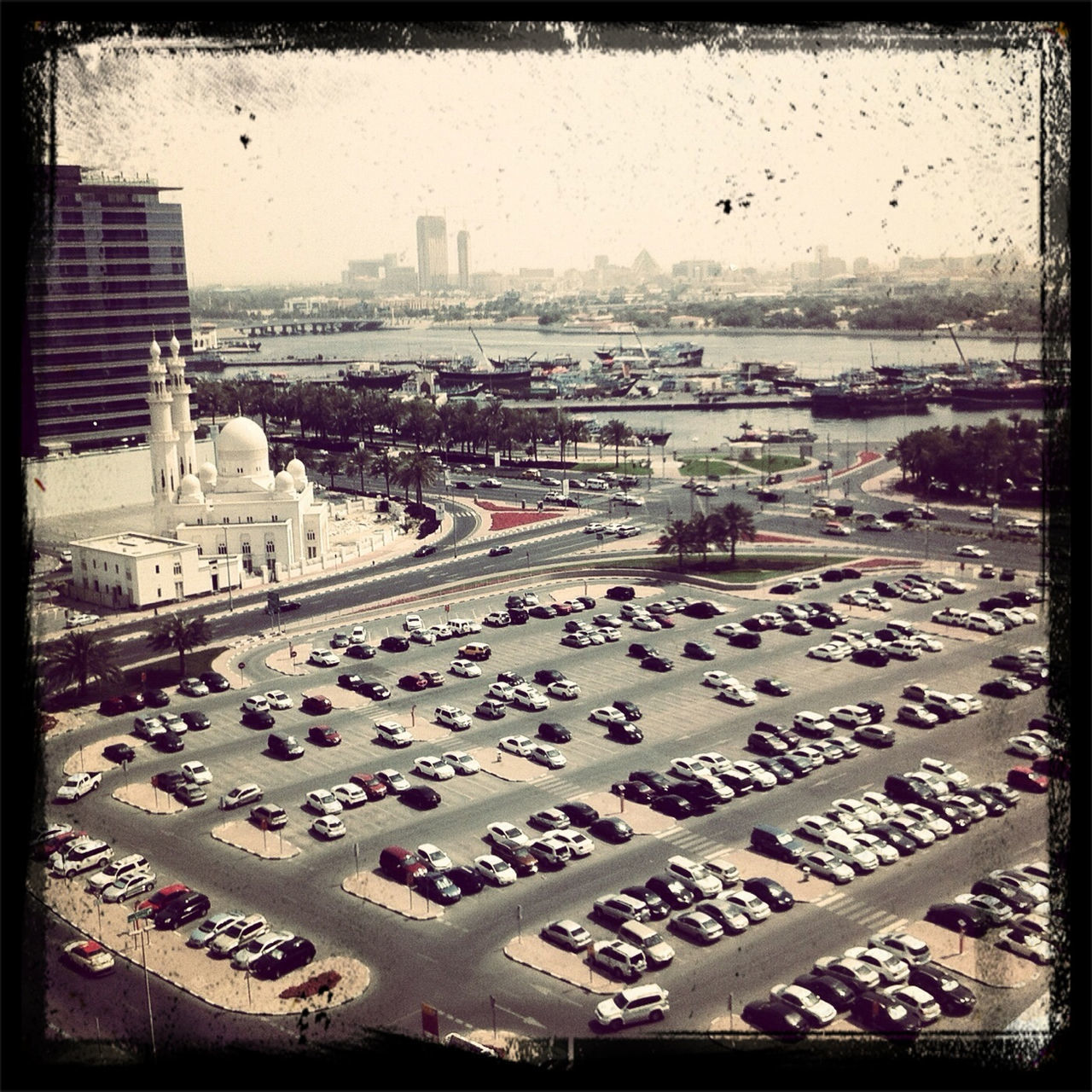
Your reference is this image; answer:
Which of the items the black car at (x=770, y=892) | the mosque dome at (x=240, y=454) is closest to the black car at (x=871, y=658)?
the black car at (x=770, y=892)

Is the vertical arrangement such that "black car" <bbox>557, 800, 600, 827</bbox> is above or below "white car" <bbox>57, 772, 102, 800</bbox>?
below

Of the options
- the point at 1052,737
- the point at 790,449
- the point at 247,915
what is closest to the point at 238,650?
the point at 247,915

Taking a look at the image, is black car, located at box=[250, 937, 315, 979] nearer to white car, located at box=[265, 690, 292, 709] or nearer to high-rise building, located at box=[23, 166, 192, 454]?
white car, located at box=[265, 690, 292, 709]

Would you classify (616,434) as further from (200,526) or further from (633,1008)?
(633,1008)

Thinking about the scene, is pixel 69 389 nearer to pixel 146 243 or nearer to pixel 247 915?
pixel 146 243

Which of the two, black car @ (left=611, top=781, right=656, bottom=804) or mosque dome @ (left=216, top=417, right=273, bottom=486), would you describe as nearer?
black car @ (left=611, top=781, right=656, bottom=804)

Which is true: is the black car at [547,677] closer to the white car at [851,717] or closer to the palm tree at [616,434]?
the white car at [851,717]

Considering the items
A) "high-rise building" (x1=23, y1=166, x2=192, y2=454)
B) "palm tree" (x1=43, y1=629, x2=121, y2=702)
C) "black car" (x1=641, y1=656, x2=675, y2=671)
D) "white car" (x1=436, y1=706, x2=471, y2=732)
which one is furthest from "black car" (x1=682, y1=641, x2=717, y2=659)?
"high-rise building" (x1=23, y1=166, x2=192, y2=454)
